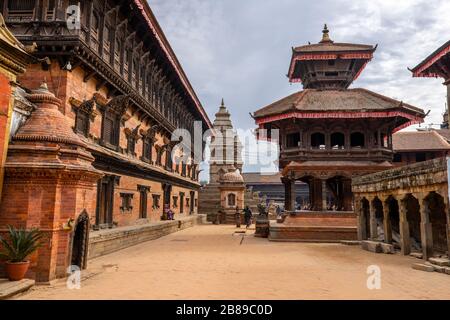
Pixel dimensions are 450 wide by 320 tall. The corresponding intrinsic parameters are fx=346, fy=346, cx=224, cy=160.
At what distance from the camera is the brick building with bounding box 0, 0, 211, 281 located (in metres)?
8.16

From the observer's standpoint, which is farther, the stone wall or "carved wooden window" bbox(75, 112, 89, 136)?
"carved wooden window" bbox(75, 112, 89, 136)

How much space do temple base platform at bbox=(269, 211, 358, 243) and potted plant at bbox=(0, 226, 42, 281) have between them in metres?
13.2

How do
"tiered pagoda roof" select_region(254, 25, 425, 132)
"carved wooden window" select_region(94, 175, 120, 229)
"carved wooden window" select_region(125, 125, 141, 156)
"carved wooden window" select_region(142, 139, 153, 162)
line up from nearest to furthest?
"carved wooden window" select_region(94, 175, 120, 229) → "carved wooden window" select_region(125, 125, 141, 156) → "tiered pagoda roof" select_region(254, 25, 425, 132) → "carved wooden window" select_region(142, 139, 153, 162)

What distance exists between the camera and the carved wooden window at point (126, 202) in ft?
56.9

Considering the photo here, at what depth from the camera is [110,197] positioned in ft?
50.9

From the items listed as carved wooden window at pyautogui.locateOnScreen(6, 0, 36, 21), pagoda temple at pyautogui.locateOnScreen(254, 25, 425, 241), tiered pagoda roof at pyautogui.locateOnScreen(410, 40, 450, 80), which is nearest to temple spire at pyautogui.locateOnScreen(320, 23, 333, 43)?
pagoda temple at pyautogui.locateOnScreen(254, 25, 425, 241)

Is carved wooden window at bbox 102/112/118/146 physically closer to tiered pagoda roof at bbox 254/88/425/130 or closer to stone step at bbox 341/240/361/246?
tiered pagoda roof at bbox 254/88/425/130

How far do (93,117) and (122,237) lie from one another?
17.2 feet

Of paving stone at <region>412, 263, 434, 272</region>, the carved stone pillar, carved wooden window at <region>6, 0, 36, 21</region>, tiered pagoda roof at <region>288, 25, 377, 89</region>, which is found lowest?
paving stone at <region>412, 263, 434, 272</region>

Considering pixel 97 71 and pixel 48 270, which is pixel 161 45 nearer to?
pixel 97 71

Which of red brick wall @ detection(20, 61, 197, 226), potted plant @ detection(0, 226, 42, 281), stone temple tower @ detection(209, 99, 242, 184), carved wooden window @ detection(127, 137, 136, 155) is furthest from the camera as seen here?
stone temple tower @ detection(209, 99, 242, 184)

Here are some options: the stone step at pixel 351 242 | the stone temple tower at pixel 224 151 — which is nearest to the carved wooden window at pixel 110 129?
the stone step at pixel 351 242

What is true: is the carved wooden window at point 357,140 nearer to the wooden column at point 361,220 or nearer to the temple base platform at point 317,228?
the temple base platform at point 317,228
